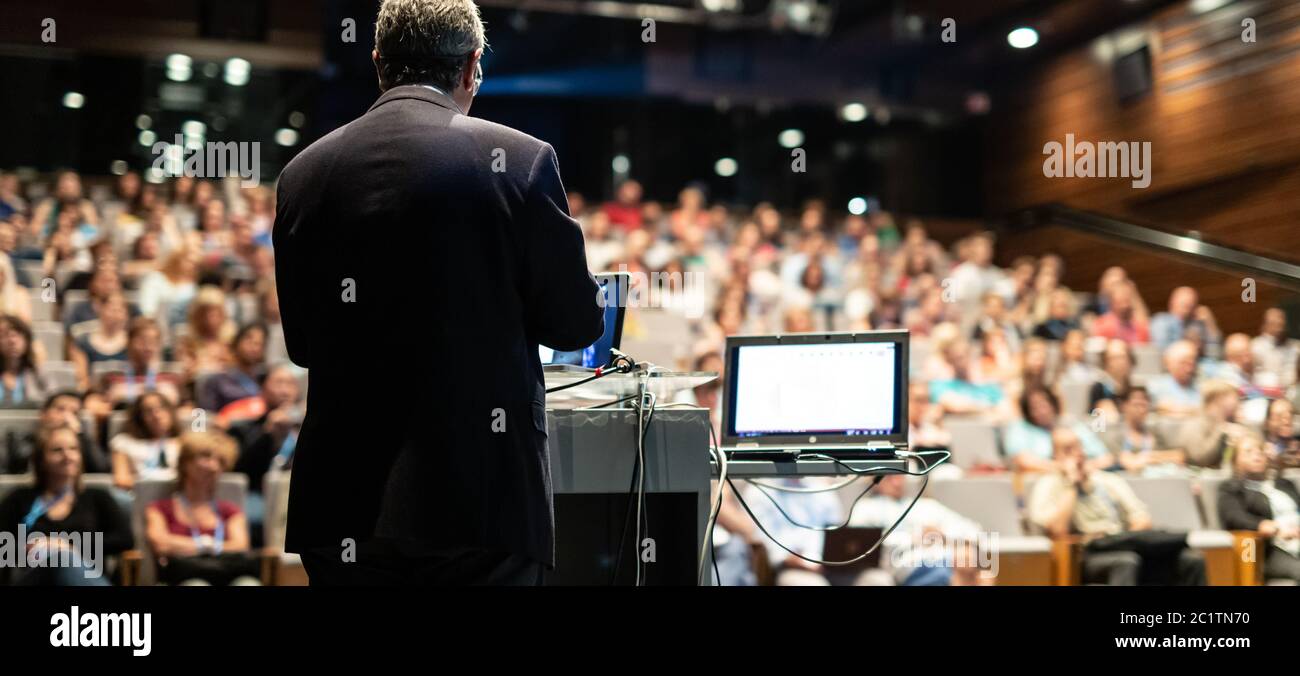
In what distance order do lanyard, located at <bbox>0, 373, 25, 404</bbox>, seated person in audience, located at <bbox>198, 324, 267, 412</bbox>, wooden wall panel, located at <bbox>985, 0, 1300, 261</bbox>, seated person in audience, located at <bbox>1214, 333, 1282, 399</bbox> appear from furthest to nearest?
wooden wall panel, located at <bbox>985, 0, 1300, 261</bbox> → seated person in audience, located at <bbox>1214, 333, 1282, 399</bbox> → seated person in audience, located at <bbox>198, 324, 267, 412</bbox> → lanyard, located at <bbox>0, 373, 25, 404</bbox>

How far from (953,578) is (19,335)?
11.3 feet

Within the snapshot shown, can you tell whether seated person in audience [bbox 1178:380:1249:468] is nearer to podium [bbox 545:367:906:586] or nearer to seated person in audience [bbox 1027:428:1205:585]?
seated person in audience [bbox 1027:428:1205:585]

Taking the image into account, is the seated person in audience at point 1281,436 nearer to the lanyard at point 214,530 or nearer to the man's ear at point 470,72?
the lanyard at point 214,530

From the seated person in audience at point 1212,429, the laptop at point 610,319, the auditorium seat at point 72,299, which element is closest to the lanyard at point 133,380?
the auditorium seat at point 72,299

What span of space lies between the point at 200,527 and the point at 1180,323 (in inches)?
201

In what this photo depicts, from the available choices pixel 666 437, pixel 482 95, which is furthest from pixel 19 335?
pixel 482 95

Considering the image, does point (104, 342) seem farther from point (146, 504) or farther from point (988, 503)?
point (988, 503)

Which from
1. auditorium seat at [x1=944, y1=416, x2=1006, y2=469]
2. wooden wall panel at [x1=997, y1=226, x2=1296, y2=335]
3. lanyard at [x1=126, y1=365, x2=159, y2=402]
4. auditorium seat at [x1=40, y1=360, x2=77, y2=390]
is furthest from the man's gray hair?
wooden wall panel at [x1=997, y1=226, x2=1296, y2=335]

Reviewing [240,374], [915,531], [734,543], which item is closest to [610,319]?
[734,543]

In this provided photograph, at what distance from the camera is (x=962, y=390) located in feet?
17.4

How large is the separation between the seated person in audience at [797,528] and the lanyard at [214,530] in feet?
5.44

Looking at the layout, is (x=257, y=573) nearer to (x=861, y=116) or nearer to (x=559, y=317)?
(x=559, y=317)

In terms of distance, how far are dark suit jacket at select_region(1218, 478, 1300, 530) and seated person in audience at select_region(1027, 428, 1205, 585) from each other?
0.99 feet

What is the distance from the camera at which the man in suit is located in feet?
4.50
